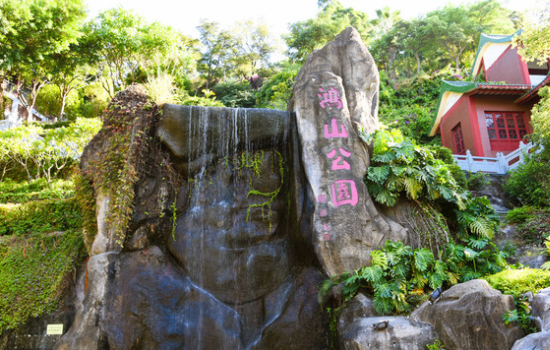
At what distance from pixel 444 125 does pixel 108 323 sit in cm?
1654

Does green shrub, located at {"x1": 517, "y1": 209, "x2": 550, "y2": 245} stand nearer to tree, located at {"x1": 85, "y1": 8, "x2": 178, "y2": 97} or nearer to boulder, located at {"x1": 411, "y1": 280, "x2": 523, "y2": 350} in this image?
boulder, located at {"x1": 411, "y1": 280, "x2": 523, "y2": 350}

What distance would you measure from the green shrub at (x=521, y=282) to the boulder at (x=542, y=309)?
0.31 meters

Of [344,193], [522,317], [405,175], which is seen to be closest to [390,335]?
[522,317]

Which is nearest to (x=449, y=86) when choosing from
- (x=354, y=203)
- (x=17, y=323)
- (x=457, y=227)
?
(x=457, y=227)

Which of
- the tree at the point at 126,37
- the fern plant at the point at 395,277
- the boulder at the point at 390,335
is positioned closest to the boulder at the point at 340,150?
the fern plant at the point at 395,277

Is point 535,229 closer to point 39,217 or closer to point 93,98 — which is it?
point 39,217

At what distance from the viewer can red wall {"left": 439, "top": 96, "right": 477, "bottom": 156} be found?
14891 millimetres

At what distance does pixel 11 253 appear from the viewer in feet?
25.1

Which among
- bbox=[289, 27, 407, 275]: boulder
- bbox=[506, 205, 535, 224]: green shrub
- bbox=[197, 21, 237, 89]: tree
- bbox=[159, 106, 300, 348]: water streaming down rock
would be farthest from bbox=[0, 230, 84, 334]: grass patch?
bbox=[197, 21, 237, 89]: tree

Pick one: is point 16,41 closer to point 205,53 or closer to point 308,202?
point 308,202

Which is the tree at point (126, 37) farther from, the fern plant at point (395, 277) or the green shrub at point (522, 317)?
the green shrub at point (522, 317)

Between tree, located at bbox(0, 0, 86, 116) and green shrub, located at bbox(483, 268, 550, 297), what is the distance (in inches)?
678

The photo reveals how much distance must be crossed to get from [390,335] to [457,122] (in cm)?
1365

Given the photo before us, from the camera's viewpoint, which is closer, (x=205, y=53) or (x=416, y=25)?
(x=416, y=25)
